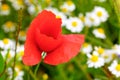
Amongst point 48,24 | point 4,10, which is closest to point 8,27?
point 4,10

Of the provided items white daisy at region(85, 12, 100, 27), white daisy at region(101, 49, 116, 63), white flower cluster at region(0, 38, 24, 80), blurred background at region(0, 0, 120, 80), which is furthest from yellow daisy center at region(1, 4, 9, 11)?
white daisy at region(101, 49, 116, 63)

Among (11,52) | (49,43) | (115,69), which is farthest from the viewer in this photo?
(11,52)

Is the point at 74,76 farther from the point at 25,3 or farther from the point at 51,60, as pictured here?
the point at 51,60

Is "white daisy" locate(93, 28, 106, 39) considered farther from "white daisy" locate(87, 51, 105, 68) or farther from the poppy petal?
the poppy petal

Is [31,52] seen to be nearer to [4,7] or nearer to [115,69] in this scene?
[115,69]

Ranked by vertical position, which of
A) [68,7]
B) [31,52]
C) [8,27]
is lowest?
[8,27]

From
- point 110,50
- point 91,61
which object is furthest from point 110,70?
point 110,50
